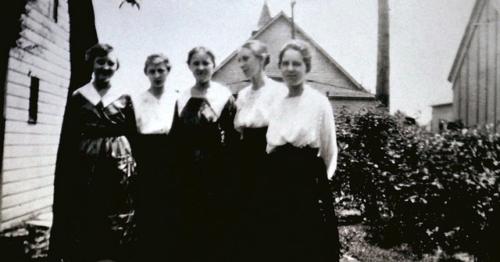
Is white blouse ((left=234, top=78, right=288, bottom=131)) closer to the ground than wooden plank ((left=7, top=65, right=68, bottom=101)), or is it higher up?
closer to the ground

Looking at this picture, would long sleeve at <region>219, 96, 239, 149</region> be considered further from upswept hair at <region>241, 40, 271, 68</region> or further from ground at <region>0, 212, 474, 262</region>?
Answer: ground at <region>0, 212, 474, 262</region>

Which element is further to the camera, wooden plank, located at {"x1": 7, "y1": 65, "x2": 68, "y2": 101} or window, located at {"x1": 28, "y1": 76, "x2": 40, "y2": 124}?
window, located at {"x1": 28, "y1": 76, "x2": 40, "y2": 124}

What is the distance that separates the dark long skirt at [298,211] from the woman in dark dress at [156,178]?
721 millimetres

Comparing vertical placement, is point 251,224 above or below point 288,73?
below

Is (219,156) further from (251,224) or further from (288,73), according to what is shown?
(288,73)

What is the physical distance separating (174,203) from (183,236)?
26 centimetres

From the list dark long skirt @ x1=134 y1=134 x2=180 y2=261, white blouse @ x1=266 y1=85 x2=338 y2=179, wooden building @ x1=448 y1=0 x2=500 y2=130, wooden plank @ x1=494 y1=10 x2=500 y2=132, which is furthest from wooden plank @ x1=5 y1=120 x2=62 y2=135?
wooden plank @ x1=494 y1=10 x2=500 y2=132

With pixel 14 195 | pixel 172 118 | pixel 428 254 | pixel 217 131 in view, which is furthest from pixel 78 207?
pixel 14 195

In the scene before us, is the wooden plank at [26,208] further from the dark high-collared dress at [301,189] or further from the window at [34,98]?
the dark high-collared dress at [301,189]

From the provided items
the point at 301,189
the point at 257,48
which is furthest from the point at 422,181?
the point at 257,48

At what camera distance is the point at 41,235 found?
8133mm

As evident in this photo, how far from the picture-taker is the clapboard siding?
868 centimetres

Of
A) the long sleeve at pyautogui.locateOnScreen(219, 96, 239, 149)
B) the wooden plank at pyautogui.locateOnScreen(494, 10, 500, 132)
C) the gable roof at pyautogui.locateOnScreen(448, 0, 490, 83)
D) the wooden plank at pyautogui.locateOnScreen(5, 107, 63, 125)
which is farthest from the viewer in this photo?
the gable roof at pyautogui.locateOnScreen(448, 0, 490, 83)

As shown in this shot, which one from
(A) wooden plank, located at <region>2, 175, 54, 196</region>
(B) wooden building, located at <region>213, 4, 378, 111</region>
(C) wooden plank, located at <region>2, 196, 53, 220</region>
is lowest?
(C) wooden plank, located at <region>2, 196, 53, 220</region>
